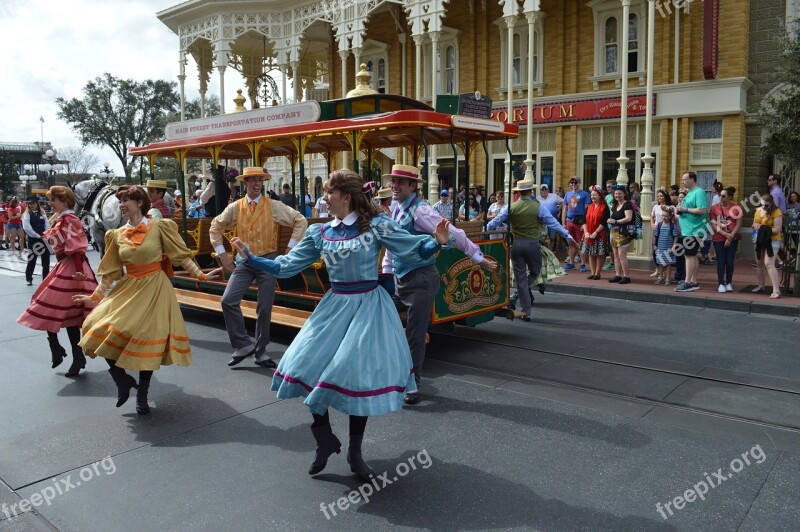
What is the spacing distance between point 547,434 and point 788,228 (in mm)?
7786

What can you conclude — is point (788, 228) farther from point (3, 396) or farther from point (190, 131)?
point (3, 396)

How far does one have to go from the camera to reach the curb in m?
9.45

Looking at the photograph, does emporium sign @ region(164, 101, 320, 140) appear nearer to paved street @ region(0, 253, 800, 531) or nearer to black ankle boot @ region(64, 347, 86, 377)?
paved street @ region(0, 253, 800, 531)

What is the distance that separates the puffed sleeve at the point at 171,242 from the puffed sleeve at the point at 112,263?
14.2 inches

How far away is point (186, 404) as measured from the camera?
5609 millimetres

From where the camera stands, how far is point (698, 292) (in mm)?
10672

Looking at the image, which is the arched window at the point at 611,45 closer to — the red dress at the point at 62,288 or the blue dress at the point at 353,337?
the red dress at the point at 62,288

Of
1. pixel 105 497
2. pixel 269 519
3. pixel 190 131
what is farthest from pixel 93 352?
pixel 190 131

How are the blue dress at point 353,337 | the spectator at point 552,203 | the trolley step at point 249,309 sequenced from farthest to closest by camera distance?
the spectator at point 552,203
the trolley step at point 249,309
the blue dress at point 353,337

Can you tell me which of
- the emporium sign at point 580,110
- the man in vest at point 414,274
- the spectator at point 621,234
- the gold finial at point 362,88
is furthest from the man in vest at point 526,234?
the emporium sign at point 580,110

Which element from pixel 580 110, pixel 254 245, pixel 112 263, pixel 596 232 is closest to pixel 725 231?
pixel 596 232

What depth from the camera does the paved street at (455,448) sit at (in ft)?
12.0

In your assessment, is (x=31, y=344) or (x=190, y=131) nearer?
(x=31, y=344)

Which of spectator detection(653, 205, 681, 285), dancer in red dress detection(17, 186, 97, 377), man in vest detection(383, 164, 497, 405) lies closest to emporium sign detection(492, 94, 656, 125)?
spectator detection(653, 205, 681, 285)
